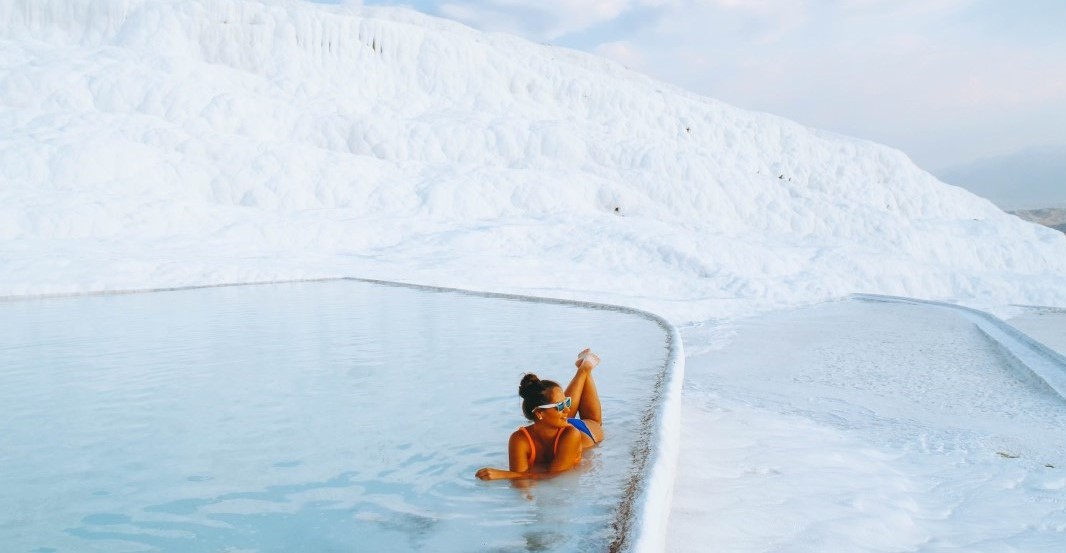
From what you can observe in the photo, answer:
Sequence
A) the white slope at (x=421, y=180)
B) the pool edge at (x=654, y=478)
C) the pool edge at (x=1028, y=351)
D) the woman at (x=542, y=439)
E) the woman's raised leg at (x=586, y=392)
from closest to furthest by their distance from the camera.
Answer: the pool edge at (x=654, y=478) → the woman at (x=542, y=439) → the woman's raised leg at (x=586, y=392) → the pool edge at (x=1028, y=351) → the white slope at (x=421, y=180)

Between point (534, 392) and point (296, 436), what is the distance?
1.38m

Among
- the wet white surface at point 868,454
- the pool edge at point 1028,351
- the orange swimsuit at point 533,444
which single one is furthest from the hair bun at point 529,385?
the pool edge at point 1028,351

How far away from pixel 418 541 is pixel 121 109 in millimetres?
25083

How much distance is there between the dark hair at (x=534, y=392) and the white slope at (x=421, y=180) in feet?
29.1

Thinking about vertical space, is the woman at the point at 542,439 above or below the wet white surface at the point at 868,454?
above

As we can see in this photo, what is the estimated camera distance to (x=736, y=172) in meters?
28.8

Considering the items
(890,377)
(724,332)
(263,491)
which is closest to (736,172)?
(724,332)

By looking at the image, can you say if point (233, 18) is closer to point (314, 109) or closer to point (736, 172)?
point (314, 109)

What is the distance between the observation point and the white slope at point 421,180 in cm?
1538

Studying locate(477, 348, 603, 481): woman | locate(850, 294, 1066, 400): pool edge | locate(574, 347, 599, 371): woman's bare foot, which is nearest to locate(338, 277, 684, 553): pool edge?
locate(477, 348, 603, 481): woman

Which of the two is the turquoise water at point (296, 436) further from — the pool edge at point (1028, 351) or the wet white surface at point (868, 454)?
the pool edge at point (1028, 351)

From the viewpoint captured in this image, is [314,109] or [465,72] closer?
[314,109]

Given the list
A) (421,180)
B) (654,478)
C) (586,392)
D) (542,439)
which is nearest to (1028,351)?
(586,392)

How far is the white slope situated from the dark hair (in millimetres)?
8857
